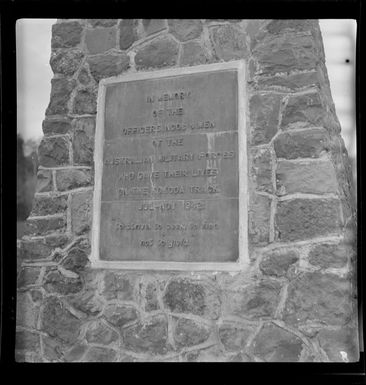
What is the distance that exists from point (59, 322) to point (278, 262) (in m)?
1.80

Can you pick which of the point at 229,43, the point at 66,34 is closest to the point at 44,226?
the point at 66,34

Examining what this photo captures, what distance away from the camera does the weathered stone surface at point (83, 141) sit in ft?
16.3

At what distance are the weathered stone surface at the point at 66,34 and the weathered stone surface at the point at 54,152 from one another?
0.82 meters

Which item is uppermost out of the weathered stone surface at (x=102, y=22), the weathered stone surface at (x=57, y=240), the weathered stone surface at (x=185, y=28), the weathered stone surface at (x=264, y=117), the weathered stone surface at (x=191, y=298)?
the weathered stone surface at (x=102, y=22)

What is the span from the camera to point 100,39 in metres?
5.06

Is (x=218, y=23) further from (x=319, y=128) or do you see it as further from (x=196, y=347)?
(x=196, y=347)

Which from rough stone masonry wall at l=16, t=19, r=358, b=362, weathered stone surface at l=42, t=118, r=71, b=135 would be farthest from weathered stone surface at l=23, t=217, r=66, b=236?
weathered stone surface at l=42, t=118, r=71, b=135

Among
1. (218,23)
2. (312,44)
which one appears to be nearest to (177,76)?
(218,23)

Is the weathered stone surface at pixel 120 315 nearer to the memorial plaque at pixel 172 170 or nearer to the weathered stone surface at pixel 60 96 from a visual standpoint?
the memorial plaque at pixel 172 170

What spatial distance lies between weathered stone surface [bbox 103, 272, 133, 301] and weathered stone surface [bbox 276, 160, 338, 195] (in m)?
1.33

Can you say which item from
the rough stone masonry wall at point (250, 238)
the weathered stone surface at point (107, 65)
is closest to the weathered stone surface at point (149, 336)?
the rough stone masonry wall at point (250, 238)

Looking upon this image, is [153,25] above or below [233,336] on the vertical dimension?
above

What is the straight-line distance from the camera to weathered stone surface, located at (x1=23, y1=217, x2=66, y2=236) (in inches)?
196

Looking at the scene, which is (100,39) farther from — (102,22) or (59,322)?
(59,322)
